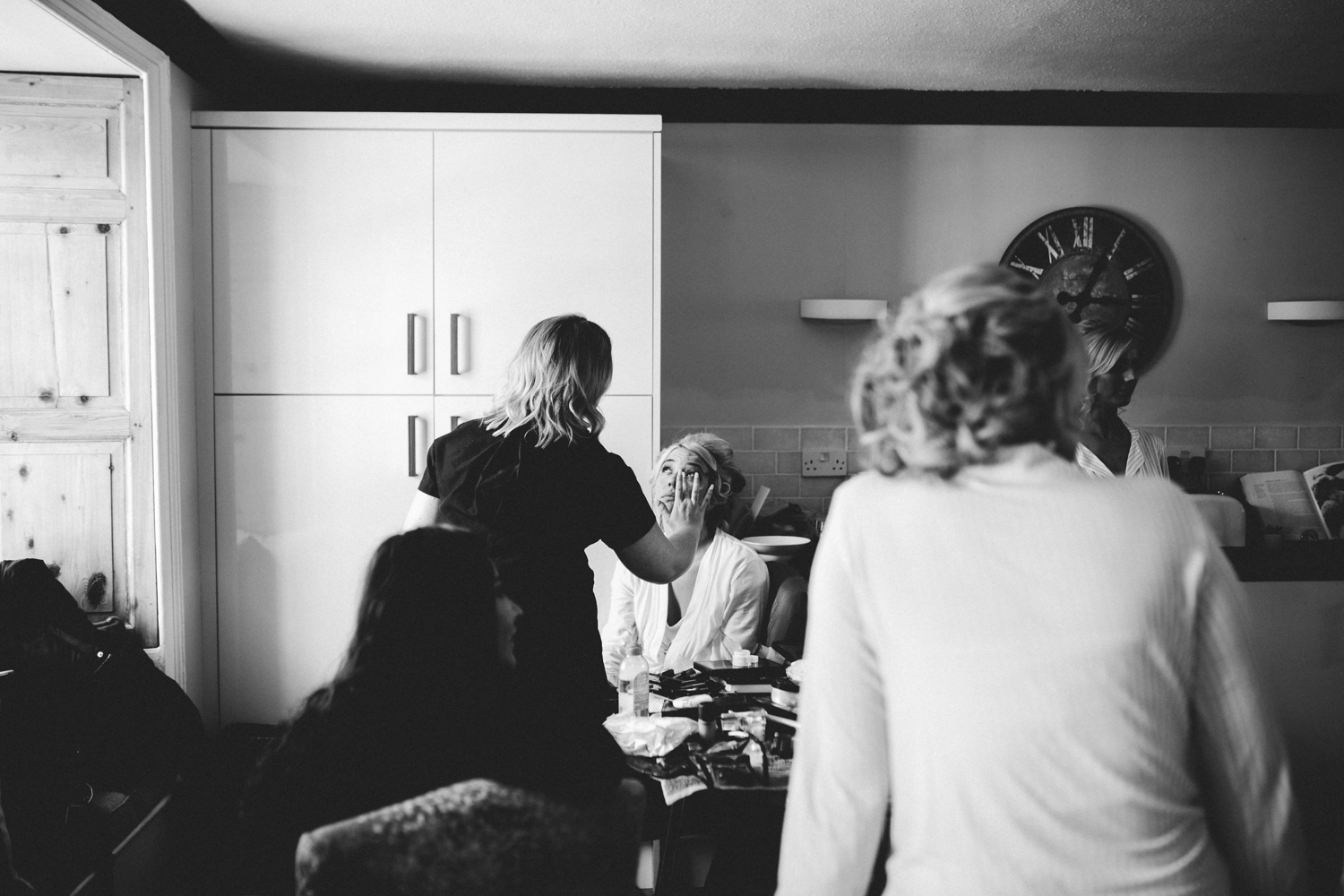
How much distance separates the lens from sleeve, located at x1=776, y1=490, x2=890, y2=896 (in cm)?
97

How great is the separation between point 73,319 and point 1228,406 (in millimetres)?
4092

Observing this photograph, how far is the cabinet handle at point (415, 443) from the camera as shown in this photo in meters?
3.16

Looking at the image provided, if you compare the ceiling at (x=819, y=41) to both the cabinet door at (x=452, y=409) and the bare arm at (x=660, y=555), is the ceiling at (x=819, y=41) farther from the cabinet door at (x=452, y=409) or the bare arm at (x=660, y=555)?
the bare arm at (x=660, y=555)

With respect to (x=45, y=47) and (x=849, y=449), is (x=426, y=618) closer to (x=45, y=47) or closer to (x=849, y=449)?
(x=45, y=47)

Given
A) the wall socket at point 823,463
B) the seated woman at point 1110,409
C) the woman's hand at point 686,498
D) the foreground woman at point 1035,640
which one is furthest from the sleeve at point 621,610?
the foreground woman at point 1035,640

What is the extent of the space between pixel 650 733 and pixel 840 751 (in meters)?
1.01

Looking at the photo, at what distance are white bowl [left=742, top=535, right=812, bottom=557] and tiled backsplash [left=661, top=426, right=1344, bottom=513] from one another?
0.43 m

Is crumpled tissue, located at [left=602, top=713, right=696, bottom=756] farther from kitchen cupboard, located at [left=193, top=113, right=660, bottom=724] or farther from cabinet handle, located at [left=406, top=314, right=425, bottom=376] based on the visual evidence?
cabinet handle, located at [left=406, top=314, right=425, bottom=376]

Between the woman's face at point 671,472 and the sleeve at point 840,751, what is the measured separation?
187cm

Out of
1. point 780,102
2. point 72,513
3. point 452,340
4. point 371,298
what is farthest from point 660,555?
point 780,102

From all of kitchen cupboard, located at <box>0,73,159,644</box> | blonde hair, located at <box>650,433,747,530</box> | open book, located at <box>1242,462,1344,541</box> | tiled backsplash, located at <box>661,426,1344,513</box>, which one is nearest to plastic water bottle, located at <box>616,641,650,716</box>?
blonde hair, located at <box>650,433,747,530</box>

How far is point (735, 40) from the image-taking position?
9.89ft

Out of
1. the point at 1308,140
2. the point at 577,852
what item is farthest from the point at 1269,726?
the point at 1308,140

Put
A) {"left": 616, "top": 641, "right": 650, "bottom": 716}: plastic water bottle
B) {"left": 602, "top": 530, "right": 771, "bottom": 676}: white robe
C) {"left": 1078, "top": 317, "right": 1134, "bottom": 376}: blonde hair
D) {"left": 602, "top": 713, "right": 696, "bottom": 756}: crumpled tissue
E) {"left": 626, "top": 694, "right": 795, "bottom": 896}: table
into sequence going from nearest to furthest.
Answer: {"left": 626, "top": 694, "right": 795, "bottom": 896}: table < {"left": 602, "top": 713, "right": 696, "bottom": 756}: crumpled tissue < {"left": 616, "top": 641, "right": 650, "bottom": 716}: plastic water bottle < {"left": 1078, "top": 317, "right": 1134, "bottom": 376}: blonde hair < {"left": 602, "top": 530, "right": 771, "bottom": 676}: white robe
